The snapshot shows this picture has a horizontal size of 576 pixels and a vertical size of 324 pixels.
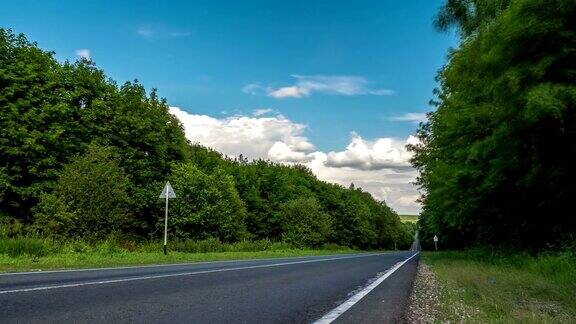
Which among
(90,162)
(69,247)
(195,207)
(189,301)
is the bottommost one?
(189,301)

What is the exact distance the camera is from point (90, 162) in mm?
23906

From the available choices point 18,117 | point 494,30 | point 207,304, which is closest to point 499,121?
point 494,30

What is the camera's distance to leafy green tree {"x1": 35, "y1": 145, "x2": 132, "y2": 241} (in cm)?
2303

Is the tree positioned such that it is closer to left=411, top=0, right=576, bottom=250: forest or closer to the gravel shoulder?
left=411, top=0, right=576, bottom=250: forest

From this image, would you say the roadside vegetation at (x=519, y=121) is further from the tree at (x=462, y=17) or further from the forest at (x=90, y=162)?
the forest at (x=90, y=162)

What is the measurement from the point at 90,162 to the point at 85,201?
2035 mm

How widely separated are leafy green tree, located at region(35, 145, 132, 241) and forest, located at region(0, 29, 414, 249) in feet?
0.17

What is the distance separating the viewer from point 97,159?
79.8 ft

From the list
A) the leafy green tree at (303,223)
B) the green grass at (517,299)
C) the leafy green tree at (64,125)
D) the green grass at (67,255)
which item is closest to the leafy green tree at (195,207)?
the leafy green tree at (64,125)

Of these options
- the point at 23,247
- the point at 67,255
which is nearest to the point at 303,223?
the point at 67,255

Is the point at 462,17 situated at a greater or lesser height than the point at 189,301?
greater

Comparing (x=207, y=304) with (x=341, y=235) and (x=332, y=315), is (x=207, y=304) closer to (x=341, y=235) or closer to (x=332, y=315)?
(x=332, y=315)

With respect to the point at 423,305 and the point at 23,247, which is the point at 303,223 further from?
the point at 423,305

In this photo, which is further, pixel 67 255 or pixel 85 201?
pixel 85 201
